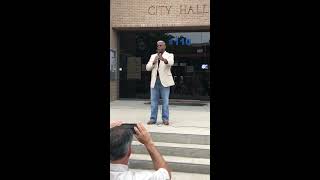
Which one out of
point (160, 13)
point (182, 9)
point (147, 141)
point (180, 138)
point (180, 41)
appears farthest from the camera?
point (180, 41)

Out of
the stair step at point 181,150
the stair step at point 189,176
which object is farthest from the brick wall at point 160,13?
the stair step at point 189,176

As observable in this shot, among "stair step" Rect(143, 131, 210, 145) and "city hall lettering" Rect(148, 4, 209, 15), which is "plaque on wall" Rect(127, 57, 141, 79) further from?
"stair step" Rect(143, 131, 210, 145)

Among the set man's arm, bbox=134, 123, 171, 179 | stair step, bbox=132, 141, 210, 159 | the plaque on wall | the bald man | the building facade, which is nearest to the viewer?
man's arm, bbox=134, 123, 171, 179

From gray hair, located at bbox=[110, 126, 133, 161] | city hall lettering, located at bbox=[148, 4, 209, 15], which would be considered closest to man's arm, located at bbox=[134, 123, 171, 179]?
gray hair, located at bbox=[110, 126, 133, 161]

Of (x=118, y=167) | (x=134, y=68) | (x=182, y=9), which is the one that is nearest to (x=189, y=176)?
(x=118, y=167)

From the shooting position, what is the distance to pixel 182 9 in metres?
11.1

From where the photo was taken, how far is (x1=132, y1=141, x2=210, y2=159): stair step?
5086 mm

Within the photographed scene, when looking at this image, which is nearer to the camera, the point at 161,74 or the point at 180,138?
the point at 180,138

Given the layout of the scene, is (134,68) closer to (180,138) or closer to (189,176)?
(180,138)

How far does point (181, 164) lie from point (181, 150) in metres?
Result: 0.32

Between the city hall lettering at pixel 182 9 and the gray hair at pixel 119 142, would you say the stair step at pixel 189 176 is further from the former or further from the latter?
the city hall lettering at pixel 182 9
